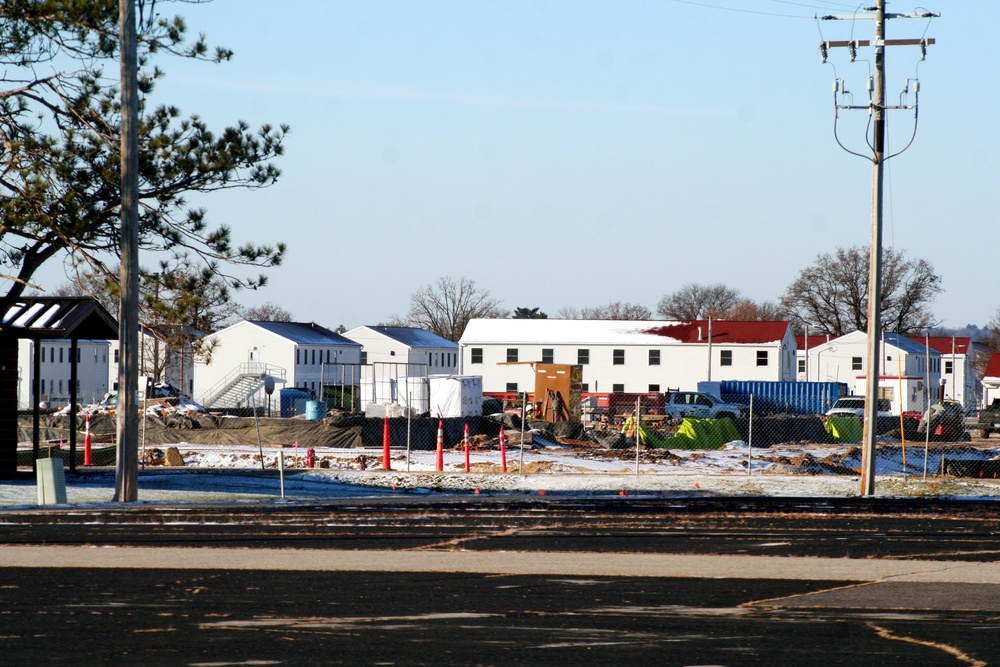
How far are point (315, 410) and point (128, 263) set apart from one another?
34.6 m

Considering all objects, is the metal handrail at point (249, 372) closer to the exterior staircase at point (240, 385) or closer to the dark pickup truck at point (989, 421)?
the exterior staircase at point (240, 385)

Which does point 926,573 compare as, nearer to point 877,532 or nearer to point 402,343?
point 877,532

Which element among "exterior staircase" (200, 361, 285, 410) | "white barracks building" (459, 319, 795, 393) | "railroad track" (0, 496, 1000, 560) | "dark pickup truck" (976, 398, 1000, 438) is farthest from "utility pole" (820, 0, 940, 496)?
"exterior staircase" (200, 361, 285, 410)

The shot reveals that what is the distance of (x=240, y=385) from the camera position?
90438mm

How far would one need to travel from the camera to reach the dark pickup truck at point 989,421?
5275 centimetres

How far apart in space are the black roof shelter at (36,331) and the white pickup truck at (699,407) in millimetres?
34383

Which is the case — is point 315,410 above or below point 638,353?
below

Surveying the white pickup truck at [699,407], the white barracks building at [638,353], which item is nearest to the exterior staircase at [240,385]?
the white barracks building at [638,353]

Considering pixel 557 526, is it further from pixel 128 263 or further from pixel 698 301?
pixel 698 301

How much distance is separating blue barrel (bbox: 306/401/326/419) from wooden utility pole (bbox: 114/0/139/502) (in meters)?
33.0

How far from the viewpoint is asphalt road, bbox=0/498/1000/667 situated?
8273mm

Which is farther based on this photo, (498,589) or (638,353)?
(638,353)

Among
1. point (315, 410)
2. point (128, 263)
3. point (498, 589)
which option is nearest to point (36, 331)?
point (128, 263)

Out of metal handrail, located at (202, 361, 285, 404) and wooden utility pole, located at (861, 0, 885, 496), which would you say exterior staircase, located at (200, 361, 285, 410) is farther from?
wooden utility pole, located at (861, 0, 885, 496)
